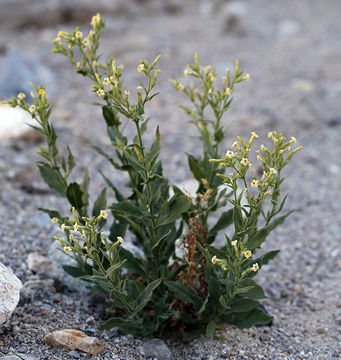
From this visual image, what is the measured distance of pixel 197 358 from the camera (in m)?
2.70

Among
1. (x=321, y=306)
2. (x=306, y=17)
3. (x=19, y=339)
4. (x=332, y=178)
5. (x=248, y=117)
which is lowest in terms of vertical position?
(x=19, y=339)

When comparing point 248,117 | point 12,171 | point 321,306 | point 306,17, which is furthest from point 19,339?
point 306,17

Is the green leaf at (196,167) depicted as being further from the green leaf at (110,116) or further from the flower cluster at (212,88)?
the green leaf at (110,116)

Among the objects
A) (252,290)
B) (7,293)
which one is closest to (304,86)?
(252,290)

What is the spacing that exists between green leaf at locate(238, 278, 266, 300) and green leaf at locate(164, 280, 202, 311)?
302 millimetres

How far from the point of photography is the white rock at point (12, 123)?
5.01 meters

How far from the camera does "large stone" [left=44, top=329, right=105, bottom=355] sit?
2490 millimetres

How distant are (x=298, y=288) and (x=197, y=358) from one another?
3.75 ft

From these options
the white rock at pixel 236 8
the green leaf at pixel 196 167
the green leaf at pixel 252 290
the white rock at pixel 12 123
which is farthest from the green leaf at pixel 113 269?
the white rock at pixel 236 8

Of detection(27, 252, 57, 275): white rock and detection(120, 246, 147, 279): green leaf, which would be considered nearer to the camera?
detection(120, 246, 147, 279): green leaf

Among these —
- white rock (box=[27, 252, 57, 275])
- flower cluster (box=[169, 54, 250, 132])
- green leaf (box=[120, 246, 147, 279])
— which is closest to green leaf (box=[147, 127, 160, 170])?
flower cluster (box=[169, 54, 250, 132])

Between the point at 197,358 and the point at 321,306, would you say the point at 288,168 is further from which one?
the point at 197,358

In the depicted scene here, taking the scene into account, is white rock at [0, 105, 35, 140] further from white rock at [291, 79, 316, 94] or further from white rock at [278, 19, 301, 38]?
white rock at [278, 19, 301, 38]

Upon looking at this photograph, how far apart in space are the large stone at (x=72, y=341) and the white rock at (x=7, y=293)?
242 mm
